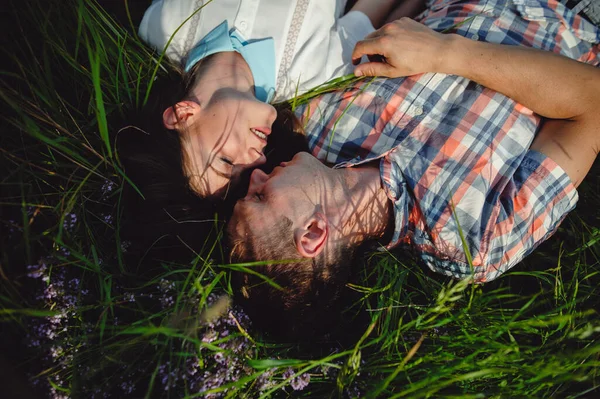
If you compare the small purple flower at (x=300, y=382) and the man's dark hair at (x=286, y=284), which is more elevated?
the man's dark hair at (x=286, y=284)

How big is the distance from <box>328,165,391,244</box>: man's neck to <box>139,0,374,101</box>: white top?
2.52 ft

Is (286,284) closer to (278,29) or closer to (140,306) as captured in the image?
(140,306)

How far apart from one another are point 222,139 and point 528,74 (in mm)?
1865

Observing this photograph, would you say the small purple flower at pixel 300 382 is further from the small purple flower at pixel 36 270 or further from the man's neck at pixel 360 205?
the small purple flower at pixel 36 270

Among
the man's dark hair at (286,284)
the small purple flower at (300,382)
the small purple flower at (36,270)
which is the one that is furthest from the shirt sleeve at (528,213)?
the small purple flower at (36,270)

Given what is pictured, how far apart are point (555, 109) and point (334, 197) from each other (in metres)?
1.46

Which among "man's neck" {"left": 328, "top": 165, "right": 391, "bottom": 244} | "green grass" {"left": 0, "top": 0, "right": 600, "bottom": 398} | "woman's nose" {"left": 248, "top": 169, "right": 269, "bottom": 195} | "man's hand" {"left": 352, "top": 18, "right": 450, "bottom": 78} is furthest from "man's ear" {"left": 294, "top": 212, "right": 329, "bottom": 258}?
"man's hand" {"left": 352, "top": 18, "right": 450, "bottom": 78}

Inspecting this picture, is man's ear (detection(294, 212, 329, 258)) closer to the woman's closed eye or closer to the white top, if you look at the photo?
the woman's closed eye

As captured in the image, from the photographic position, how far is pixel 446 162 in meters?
2.32

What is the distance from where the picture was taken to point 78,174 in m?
2.34

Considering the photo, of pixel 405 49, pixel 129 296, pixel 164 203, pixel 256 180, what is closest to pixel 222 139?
pixel 256 180

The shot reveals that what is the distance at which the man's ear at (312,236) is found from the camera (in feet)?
6.66

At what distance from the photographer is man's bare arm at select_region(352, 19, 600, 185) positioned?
2.21 meters

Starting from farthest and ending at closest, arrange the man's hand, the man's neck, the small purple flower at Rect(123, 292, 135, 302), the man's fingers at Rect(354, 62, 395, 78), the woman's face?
the man's fingers at Rect(354, 62, 395, 78)
the man's hand
the man's neck
the woman's face
the small purple flower at Rect(123, 292, 135, 302)
